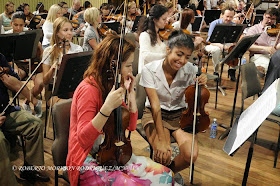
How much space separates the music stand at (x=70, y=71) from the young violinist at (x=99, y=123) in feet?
2.19

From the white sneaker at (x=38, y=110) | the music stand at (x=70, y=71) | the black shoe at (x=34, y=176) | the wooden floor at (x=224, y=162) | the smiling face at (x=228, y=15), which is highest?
the smiling face at (x=228, y=15)

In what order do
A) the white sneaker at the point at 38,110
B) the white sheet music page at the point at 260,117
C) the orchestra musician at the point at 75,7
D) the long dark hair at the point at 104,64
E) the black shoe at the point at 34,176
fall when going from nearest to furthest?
the white sheet music page at the point at 260,117, the long dark hair at the point at 104,64, the black shoe at the point at 34,176, the white sneaker at the point at 38,110, the orchestra musician at the point at 75,7

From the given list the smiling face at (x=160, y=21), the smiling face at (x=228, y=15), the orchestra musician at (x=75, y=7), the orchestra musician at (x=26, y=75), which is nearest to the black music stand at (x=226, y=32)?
the smiling face at (x=228, y=15)

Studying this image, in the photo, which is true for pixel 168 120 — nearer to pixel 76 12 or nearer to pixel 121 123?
pixel 121 123

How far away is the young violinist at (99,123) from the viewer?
1476 millimetres

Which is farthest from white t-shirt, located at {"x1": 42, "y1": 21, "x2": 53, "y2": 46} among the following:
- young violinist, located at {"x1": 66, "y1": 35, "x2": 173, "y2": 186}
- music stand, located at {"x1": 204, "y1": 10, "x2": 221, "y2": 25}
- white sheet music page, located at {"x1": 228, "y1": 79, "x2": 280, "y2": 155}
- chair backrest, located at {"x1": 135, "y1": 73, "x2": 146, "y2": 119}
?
music stand, located at {"x1": 204, "y1": 10, "x2": 221, "y2": 25}

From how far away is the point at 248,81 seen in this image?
288cm

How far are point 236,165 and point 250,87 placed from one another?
2.40 feet

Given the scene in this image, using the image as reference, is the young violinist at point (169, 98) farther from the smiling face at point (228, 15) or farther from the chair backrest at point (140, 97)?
the smiling face at point (228, 15)

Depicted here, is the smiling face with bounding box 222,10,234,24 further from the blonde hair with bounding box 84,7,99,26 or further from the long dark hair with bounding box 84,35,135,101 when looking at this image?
the long dark hair with bounding box 84,35,135,101

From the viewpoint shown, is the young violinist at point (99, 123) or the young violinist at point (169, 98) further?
the young violinist at point (169, 98)

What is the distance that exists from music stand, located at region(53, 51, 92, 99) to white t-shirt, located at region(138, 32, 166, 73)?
2.77 ft

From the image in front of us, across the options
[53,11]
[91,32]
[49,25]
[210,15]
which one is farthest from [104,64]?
[210,15]

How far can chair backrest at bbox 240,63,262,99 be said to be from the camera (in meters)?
2.85
